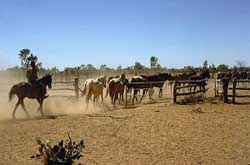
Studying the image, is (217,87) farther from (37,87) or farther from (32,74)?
(32,74)

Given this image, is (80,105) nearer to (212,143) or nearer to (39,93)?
(39,93)

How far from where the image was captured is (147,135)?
10.7m

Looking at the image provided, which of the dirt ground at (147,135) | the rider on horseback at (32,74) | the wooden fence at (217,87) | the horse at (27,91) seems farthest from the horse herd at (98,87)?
the wooden fence at (217,87)

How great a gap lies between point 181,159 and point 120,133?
323cm

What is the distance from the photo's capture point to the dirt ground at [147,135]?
823 cm

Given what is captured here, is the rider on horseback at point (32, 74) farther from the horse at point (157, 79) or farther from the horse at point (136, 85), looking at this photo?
the horse at point (157, 79)

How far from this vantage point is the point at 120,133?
1095cm

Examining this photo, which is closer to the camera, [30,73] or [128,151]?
[128,151]

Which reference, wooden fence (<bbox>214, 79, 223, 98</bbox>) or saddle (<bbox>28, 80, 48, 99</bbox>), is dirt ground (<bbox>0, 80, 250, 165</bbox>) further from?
wooden fence (<bbox>214, 79, 223, 98</bbox>)

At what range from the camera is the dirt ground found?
823 centimetres

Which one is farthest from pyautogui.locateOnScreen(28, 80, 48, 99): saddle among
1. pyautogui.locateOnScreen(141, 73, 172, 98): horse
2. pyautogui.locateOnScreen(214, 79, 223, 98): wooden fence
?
pyautogui.locateOnScreen(214, 79, 223, 98): wooden fence

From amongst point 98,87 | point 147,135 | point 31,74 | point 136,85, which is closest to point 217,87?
A: point 136,85

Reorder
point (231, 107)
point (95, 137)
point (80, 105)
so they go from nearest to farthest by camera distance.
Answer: point (95, 137)
point (231, 107)
point (80, 105)

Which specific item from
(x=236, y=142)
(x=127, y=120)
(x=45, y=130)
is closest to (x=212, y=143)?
(x=236, y=142)
